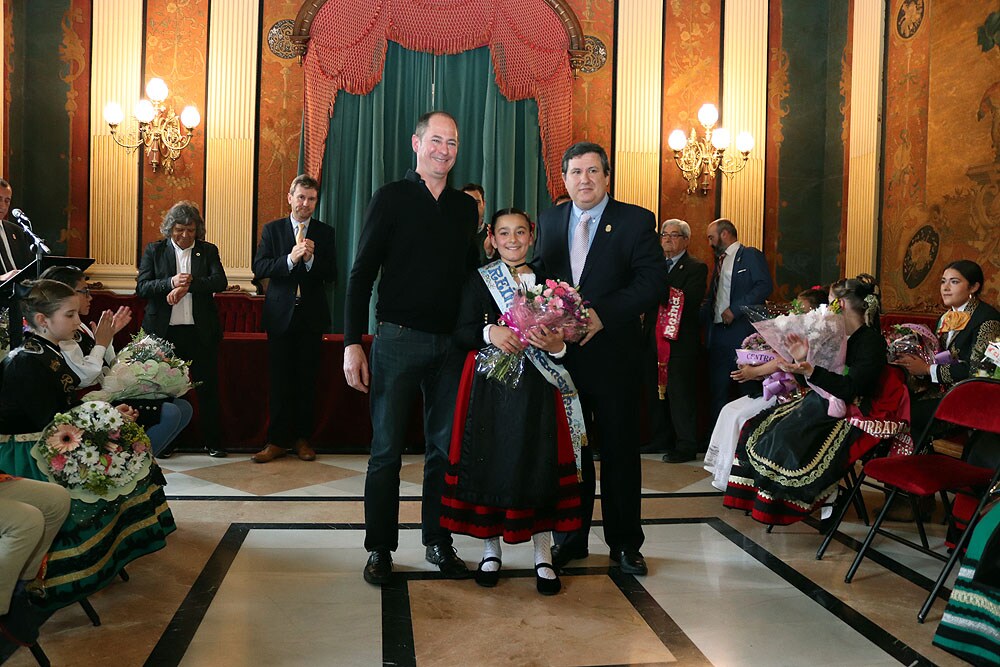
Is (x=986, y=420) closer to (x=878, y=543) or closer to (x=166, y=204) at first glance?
(x=878, y=543)

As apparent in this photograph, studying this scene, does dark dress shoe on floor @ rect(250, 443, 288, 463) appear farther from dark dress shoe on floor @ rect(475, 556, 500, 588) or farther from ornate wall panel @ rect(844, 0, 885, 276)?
ornate wall panel @ rect(844, 0, 885, 276)

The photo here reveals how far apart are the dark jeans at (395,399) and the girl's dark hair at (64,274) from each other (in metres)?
1.29

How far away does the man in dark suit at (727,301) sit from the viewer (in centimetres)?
545

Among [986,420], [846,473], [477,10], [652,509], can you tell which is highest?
[477,10]

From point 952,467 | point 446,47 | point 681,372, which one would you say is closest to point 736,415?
point 952,467

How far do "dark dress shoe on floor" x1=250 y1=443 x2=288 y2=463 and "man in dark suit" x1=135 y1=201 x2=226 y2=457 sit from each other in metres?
0.31

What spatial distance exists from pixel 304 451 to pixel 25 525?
2974 millimetres

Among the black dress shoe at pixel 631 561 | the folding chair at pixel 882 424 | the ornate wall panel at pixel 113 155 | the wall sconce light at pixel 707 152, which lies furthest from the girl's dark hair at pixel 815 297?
the ornate wall panel at pixel 113 155

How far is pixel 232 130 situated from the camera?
23.5 feet

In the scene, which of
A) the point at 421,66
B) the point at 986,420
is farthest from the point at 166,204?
the point at 986,420

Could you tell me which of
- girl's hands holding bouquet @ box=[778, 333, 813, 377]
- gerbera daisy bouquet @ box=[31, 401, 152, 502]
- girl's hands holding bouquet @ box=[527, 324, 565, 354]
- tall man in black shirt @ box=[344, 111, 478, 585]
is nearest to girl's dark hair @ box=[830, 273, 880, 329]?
girl's hands holding bouquet @ box=[778, 333, 813, 377]

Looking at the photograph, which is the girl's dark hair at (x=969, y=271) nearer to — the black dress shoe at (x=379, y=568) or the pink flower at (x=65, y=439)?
the black dress shoe at (x=379, y=568)

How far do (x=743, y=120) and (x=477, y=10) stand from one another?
2550 mm

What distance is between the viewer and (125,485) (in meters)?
2.50
